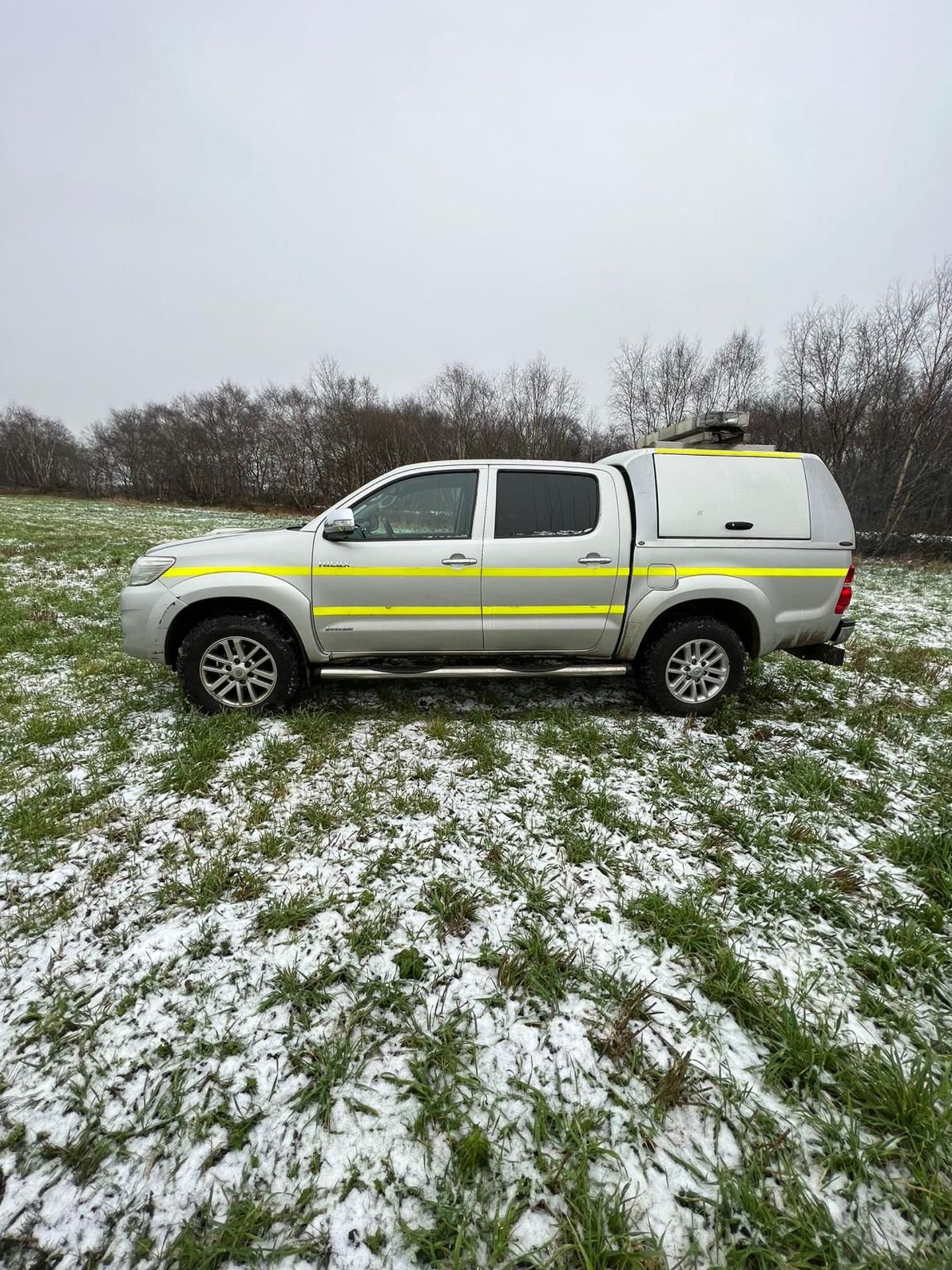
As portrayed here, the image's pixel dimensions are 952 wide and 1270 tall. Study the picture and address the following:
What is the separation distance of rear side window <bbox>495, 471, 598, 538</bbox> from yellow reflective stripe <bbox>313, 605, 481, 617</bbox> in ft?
2.34

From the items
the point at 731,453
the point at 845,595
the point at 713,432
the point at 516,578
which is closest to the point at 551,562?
the point at 516,578

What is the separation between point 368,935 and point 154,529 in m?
19.0

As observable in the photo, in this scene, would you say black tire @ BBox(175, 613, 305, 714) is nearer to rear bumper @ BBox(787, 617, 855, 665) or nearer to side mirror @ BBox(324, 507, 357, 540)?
side mirror @ BBox(324, 507, 357, 540)

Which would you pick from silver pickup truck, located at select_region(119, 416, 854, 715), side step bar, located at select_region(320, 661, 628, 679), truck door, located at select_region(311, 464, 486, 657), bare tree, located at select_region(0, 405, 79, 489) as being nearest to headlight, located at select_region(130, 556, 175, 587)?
silver pickup truck, located at select_region(119, 416, 854, 715)

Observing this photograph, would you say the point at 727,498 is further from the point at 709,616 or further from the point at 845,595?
the point at 845,595

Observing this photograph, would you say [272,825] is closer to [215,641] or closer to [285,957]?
[285,957]

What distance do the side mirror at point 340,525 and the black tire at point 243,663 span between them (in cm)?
80

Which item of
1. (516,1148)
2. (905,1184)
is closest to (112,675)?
(516,1148)

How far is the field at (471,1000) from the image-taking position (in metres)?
1.29

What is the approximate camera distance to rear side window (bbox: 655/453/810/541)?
3824 millimetres

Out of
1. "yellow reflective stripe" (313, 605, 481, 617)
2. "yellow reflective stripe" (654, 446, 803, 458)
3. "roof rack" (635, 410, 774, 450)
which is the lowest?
"yellow reflective stripe" (313, 605, 481, 617)

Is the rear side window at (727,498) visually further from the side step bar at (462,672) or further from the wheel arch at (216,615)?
the wheel arch at (216,615)

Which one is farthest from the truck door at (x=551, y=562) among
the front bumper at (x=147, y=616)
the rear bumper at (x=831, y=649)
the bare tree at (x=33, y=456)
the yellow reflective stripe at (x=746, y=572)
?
the bare tree at (x=33, y=456)

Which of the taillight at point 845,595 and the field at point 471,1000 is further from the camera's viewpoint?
the taillight at point 845,595
